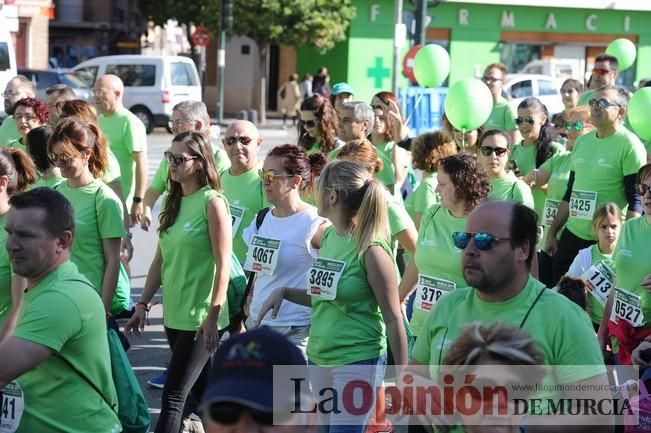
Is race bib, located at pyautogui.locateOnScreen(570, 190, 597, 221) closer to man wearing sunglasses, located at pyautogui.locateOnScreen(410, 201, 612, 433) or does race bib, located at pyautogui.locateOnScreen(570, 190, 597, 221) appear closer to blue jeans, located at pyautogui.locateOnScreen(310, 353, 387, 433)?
blue jeans, located at pyautogui.locateOnScreen(310, 353, 387, 433)

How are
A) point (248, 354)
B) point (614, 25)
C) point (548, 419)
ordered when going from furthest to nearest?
point (614, 25)
point (548, 419)
point (248, 354)

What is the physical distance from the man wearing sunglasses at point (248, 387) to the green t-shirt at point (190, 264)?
3.31 metres

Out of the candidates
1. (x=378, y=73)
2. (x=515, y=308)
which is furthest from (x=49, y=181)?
(x=378, y=73)

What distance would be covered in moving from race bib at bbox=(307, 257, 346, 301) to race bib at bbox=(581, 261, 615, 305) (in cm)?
225

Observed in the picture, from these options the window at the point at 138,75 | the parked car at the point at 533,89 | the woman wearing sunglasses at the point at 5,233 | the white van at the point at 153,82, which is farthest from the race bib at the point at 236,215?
the parked car at the point at 533,89

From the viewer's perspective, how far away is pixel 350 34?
131 feet

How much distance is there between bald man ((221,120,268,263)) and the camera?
7363 mm

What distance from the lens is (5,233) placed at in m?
4.92

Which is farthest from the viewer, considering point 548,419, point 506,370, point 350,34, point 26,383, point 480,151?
point 350,34

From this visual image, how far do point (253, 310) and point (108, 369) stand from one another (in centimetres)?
200

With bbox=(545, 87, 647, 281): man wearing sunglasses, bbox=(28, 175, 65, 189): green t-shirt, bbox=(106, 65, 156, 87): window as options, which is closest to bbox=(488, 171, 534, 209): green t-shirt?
bbox=(545, 87, 647, 281): man wearing sunglasses

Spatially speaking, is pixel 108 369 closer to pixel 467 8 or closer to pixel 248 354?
pixel 248 354

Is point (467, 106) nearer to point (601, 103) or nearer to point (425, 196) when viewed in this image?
point (601, 103)

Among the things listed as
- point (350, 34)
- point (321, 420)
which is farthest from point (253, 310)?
point (350, 34)
